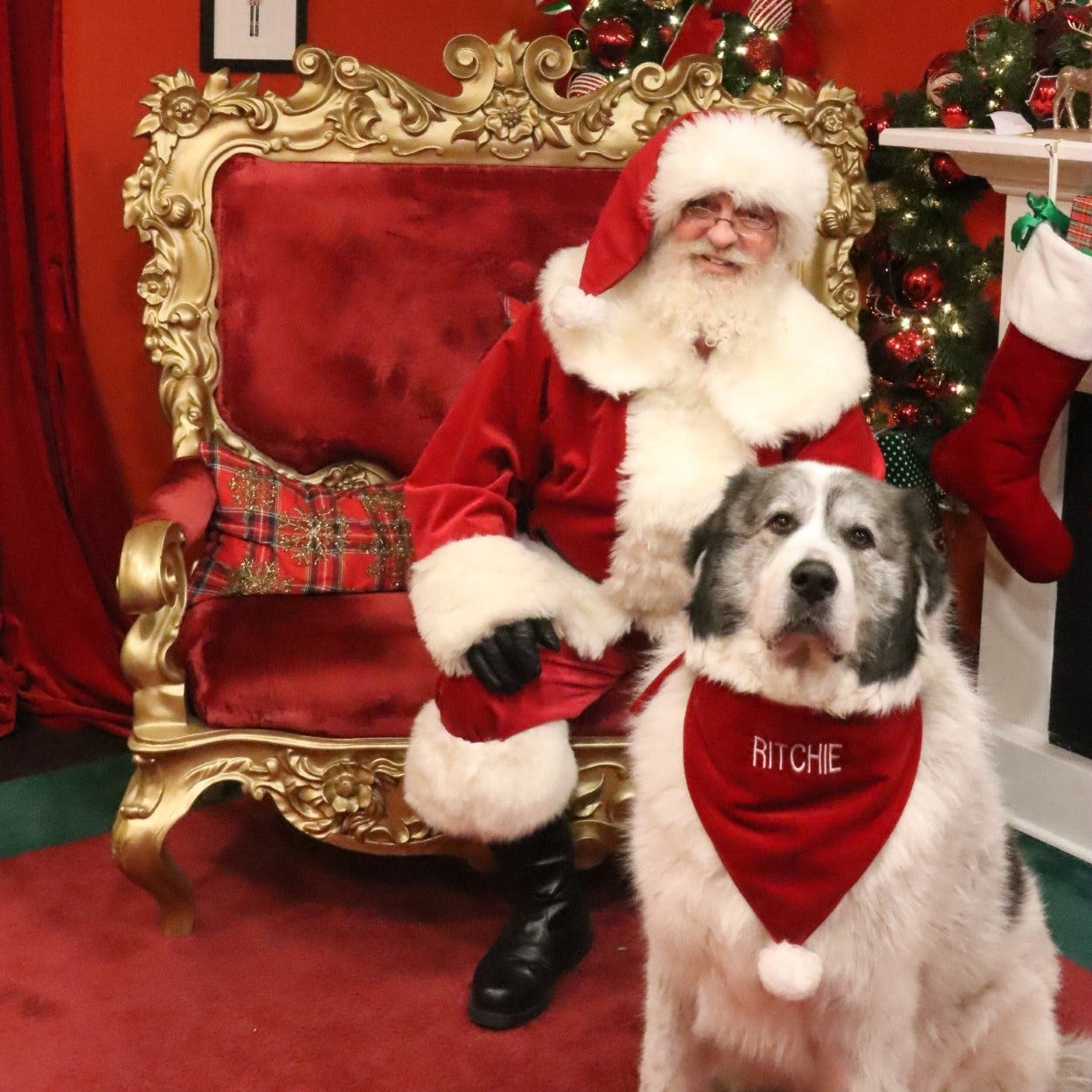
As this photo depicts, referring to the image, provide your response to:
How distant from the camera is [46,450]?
304 centimetres

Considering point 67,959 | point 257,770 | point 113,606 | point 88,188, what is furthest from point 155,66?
point 67,959

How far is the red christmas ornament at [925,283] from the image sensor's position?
3.06 m

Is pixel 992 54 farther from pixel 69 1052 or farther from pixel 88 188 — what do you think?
pixel 69 1052

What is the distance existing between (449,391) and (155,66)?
1046 millimetres

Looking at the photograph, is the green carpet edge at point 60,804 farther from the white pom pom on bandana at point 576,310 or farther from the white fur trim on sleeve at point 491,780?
the white pom pom on bandana at point 576,310

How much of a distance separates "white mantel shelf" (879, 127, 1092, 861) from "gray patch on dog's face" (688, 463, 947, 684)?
1146mm

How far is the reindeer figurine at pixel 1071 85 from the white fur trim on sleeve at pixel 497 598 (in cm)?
127

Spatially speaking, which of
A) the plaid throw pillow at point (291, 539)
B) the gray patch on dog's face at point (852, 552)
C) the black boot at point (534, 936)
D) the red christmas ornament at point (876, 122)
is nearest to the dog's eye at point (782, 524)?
the gray patch on dog's face at point (852, 552)

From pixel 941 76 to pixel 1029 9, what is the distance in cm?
20

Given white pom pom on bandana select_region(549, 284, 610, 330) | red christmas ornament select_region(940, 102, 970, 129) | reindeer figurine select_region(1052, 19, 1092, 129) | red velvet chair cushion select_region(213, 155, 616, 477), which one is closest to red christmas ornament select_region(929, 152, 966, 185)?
red christmas ornament select_region(940, 102, 970, 129)

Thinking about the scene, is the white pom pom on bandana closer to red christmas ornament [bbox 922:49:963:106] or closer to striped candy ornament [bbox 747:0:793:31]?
red christmas ornament [bbox 922:49:963:106]

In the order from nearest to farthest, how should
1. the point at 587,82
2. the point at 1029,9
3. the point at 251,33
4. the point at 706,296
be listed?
the point at 706,296 → the point at 1029,9 → the point at 251,33 → the point at 587,82

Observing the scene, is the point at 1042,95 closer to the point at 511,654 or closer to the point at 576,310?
the point at 576,310

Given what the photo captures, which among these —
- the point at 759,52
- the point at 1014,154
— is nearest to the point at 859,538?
the point at 1014,154
